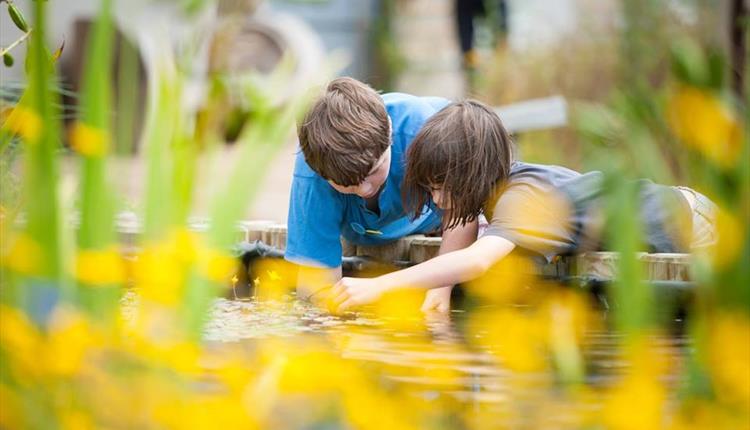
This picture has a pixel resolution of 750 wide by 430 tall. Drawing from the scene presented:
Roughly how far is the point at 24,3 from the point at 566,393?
892cm

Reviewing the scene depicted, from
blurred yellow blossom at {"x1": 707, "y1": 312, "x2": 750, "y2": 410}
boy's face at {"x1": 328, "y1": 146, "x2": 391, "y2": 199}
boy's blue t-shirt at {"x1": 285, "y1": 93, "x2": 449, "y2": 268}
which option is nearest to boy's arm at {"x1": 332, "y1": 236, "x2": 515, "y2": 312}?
boy's face at {"x1": 328, "y1": 146, "x2": 391, "y2": 199}

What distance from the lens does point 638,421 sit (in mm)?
1250

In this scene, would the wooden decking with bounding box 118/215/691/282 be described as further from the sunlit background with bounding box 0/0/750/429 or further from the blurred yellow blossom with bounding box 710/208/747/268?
the blurred yellow blossom with bounding box 710/208/747/268

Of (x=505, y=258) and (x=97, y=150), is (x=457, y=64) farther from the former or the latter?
(x=97, y=150)

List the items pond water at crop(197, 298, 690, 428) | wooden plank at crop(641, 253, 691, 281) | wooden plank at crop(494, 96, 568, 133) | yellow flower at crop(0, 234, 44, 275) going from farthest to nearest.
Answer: wooden plank at crop(494, 96, 568, 133)
wooden plank at crop(641, 253, 691, 281)
pond water at crop(197, 298, 690, 428)
yellow flower at crop(0, 234, 44, 275)

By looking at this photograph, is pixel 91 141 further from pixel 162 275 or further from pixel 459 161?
pixel 459 161

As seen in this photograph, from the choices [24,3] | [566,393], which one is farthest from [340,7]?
[566,393]

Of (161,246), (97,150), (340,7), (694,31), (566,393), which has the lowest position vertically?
(566,393)

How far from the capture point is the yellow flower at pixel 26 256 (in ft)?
4.43

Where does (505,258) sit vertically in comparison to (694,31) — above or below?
below

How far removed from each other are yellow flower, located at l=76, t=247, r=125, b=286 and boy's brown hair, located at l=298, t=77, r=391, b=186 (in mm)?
2075

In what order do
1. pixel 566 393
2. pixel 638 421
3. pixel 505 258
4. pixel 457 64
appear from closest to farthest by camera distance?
pixel 638 421
pixel 566 393
pixel 505 258
pixel 457 64

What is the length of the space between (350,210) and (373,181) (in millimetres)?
469

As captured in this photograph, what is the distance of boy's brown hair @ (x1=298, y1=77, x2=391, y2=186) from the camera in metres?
3.48
